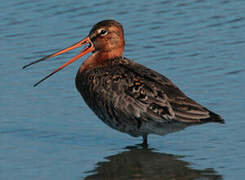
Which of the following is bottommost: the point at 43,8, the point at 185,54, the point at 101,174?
the point at 101,174

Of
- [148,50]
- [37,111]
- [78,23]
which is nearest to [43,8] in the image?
[78,23]

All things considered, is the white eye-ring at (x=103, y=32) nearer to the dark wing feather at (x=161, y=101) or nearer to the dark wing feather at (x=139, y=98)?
the dark wing feather at (x=139, y=98)

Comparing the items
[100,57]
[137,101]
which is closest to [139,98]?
[137,101]

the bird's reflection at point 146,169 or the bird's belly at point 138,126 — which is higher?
the bird's belly at point 138,126

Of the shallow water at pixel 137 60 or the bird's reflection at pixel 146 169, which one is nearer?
the bird's reflection at pixel 146 169

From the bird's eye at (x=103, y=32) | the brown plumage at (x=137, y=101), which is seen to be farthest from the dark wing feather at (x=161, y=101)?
the bird's eye at (x=103, y=32)

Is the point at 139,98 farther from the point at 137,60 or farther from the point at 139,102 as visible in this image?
the point at 137,60

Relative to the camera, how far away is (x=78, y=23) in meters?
16.4

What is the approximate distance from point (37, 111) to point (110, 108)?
1818 millimetres

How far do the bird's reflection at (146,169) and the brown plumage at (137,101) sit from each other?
357 millimetres

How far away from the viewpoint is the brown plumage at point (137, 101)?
10383 mm

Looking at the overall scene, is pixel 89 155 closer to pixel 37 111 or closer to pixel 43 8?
pixel 37 111

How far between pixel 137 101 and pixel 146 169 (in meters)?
0.95

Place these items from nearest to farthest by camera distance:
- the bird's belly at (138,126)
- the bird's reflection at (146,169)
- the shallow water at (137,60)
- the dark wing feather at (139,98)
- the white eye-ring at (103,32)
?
the bird's reflection at (146,169), the shallow water at (137,60), the dark wing feather at (139,98), the bird's belly at (138,126), the white eye-ring at (103,32)
